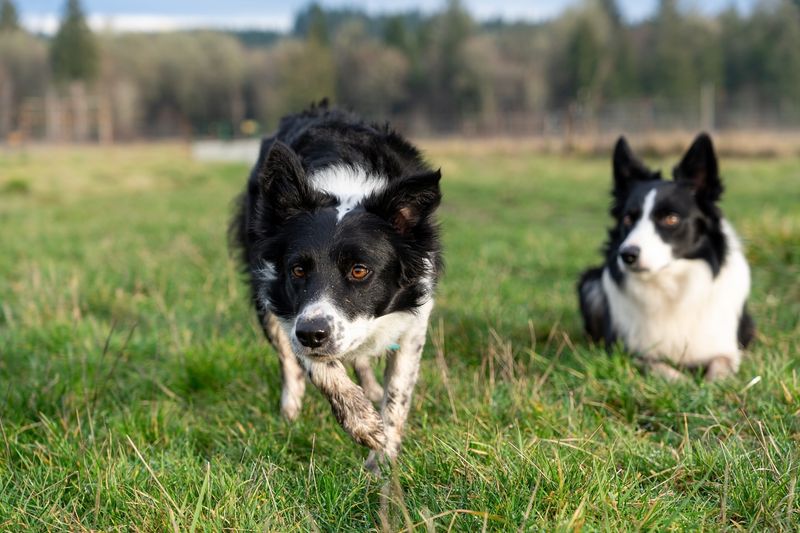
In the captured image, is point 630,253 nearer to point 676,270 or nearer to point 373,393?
point 676,270

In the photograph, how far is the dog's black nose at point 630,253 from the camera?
448 centimetres

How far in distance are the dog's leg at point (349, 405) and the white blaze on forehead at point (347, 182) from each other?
30.4 inches

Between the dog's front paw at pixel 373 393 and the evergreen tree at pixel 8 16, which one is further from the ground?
the evergreen tree at pixel 8 16

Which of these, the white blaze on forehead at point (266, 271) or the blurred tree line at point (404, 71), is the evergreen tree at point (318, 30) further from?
the white blaze on forehead at point (266, 271)

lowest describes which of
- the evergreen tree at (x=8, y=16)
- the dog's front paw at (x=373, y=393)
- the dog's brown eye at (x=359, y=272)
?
the dog's front paw at (x=373, y=393)

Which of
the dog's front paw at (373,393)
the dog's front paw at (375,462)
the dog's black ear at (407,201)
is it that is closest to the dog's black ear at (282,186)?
the dog's black ear at (407,201)

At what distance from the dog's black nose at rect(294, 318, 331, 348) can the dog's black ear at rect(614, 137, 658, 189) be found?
283 cm

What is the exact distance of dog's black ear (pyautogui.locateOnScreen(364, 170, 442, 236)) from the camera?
3.18 meters

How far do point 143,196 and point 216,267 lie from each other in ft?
41.2

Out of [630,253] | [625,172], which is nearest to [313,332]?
[630,253]

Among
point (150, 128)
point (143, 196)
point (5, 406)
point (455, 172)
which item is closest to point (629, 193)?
point (5, 406)

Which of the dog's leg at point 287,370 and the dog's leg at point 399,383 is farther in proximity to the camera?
the dog's leg at point 287,370

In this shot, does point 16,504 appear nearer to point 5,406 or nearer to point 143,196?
point 5,406

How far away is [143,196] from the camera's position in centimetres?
1945
